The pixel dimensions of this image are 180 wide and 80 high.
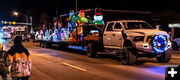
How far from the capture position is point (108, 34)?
14523 mm

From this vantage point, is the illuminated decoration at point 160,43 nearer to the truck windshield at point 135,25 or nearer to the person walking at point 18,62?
the truck windshield at point 135,25

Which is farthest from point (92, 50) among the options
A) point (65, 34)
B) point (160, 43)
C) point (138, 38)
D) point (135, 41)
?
point (65, 34)

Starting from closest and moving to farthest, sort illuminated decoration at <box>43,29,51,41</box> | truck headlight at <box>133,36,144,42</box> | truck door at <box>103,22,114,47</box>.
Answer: truck headlight at <box>133,36,144,42</box> → truck door at <box>103,22,114,47</box> → illuminated decoration at <box>43,29,51,41</box>

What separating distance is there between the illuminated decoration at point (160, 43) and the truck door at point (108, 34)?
301 cm

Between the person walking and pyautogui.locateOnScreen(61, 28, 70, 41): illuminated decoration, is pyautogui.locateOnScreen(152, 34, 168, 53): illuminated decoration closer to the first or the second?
the person walking

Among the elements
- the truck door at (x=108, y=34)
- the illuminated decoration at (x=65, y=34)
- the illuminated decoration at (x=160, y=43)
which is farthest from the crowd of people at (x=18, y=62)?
the illuminated decoration at (x=65, y=34)

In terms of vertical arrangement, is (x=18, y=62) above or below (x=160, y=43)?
below

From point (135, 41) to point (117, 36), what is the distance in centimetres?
158

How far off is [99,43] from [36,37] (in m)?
17.4

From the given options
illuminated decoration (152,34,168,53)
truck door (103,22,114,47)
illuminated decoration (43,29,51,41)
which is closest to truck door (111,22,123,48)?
truck door (103,22,114,47)

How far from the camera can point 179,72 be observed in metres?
4.24

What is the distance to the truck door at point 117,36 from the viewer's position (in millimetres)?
13512

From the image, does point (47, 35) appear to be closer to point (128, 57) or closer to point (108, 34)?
point (108, 34)

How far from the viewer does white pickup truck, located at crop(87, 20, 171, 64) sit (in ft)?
39.5
